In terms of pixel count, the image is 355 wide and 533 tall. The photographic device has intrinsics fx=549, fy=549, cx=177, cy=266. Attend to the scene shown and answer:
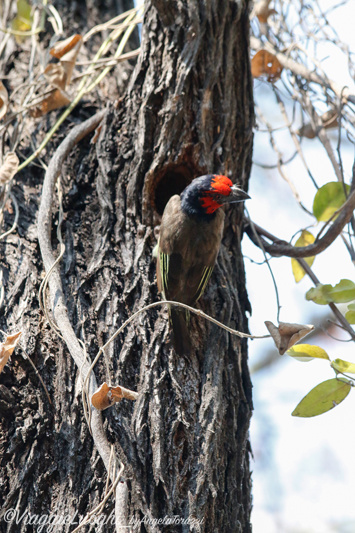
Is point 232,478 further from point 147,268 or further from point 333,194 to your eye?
point 333,194

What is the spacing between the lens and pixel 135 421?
2408 mm

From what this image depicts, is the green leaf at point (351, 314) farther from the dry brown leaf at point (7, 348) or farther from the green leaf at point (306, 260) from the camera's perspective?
the dry brown leaf at point (7, 348)

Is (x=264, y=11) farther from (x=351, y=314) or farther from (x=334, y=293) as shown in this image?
(x=351, y=314)

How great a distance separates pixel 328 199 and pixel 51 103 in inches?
72.8

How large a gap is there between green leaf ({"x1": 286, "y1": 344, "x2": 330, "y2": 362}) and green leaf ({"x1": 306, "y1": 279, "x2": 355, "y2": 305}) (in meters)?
0.44

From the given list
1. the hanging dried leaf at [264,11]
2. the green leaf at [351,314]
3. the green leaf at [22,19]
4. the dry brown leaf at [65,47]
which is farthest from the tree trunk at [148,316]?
the green leaf at [22,19]

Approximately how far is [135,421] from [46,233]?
42.9 inches

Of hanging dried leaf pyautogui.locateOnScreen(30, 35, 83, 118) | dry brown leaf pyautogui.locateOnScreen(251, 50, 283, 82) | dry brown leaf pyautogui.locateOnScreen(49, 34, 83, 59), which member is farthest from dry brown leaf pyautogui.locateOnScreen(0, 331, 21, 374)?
dry brown leaf pyautogui.locateOnScreen(251, 50, 283, 82)

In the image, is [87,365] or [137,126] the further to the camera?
[137,126]

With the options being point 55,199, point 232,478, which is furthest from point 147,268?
point 232,478

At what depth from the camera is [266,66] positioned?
13.2ft

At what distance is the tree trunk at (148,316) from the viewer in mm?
2309

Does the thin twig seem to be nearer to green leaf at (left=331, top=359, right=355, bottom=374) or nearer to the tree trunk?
the tree trunk

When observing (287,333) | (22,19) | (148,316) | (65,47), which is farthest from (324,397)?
(22,19)
